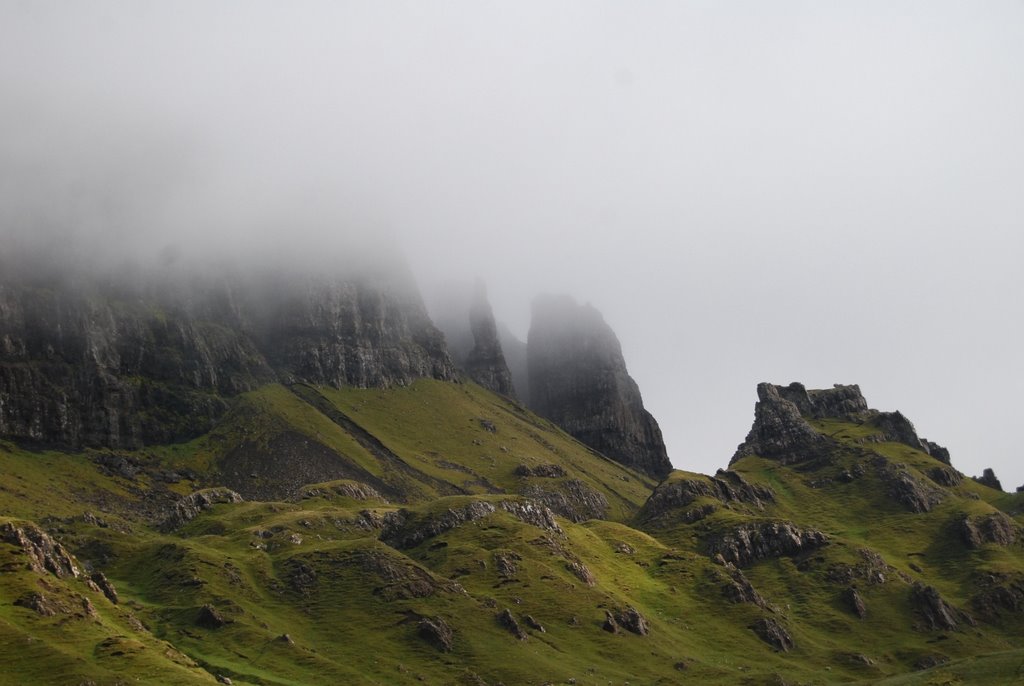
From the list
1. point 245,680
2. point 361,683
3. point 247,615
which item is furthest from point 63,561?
point 361,683

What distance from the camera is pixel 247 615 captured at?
198 meters

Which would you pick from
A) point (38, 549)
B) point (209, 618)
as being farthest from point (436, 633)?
point (38, 549)

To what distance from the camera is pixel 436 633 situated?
636 ft

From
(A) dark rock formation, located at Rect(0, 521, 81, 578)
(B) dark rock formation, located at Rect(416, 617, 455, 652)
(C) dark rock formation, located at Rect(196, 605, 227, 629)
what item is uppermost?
(B) dark rock formation, located at Rect(416, 617, 455, 652)

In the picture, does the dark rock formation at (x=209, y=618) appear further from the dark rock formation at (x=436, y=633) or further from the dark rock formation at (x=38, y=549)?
the dark rock formation at (x=436, y=633)

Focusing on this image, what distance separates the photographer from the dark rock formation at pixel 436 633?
192 metres

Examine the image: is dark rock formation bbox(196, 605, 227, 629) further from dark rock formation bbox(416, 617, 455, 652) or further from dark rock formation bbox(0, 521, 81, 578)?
dark rock formation bbox(416, 617, 455, 652)

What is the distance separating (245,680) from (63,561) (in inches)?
1994

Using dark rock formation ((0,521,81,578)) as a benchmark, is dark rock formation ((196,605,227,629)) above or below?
below

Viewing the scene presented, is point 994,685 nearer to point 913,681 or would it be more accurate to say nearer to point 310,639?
point 913,681

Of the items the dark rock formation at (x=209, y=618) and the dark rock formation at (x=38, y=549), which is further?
the dark rock formation at (x=209, y=618)

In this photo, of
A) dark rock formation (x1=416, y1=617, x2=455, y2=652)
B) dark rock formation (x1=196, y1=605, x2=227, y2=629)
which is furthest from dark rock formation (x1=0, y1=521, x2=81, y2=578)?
dark rock formation (x1=416, y1=617, x2=455, y2=652)

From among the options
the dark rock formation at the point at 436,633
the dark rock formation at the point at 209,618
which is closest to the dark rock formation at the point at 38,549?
the dark rock formation at the point at 209,618

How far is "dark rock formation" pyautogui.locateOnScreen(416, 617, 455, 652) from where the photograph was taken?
192125 millimetres
